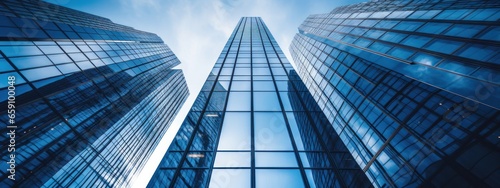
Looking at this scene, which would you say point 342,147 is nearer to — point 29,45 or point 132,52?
point 29,45

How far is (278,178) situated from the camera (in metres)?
6.85

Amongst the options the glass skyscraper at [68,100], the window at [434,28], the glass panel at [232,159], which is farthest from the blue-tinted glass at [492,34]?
the glass skyscraper at [68,100]

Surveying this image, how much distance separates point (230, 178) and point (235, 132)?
106 inches

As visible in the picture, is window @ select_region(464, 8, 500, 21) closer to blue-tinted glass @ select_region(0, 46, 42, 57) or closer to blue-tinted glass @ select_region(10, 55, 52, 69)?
blue-tinted glass @ select_region(10, 55, 52, 69)

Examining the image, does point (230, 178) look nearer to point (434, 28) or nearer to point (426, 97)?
point (426, 97)

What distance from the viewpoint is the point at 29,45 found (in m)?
17.6

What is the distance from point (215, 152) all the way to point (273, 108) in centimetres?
451

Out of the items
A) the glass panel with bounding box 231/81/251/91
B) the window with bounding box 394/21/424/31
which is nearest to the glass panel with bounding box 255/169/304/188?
the glass panel with bounding box 231/81/251/91

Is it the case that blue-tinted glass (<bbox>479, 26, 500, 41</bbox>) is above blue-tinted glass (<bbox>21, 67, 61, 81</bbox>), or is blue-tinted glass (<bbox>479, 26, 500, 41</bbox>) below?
above

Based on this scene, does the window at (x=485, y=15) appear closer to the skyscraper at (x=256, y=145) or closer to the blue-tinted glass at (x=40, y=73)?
the skyscraper at (x=256, y=145)

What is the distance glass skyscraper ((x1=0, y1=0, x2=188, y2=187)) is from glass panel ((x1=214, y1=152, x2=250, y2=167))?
16446mm

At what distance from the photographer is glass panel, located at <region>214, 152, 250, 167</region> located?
735cm

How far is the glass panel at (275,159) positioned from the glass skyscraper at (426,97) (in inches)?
329

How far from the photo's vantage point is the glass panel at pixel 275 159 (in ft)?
24.3
